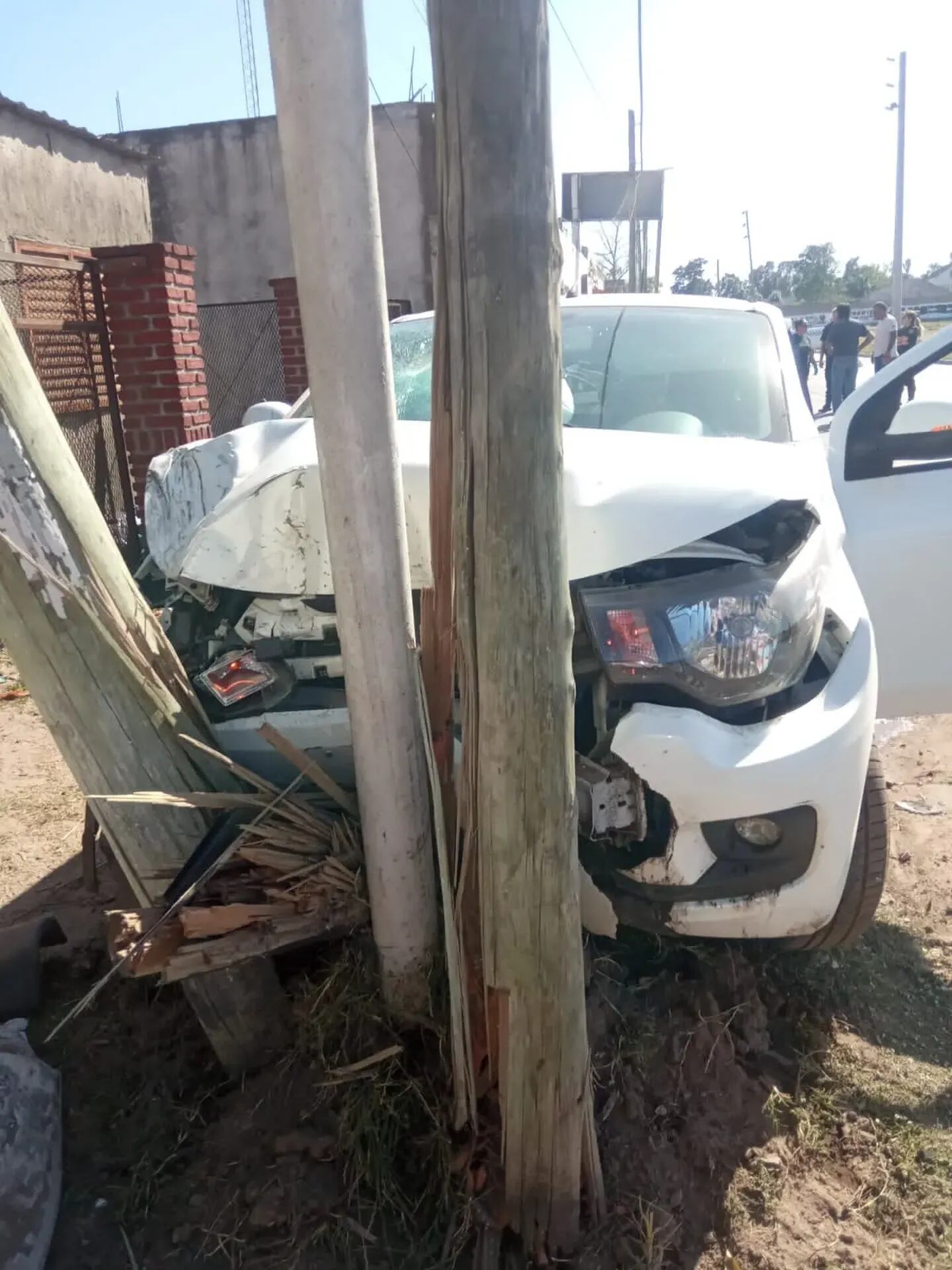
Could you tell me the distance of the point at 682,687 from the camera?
2191 mm

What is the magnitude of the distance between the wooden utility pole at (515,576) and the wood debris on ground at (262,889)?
1.33 ft

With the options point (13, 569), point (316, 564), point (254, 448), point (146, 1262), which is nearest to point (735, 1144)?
point (146, 1262)

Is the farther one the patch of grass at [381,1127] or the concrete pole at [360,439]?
the patch of grass at [381,1127]

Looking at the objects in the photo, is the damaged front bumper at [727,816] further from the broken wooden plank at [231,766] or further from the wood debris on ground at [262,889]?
the broken wooden plank at [231,766]

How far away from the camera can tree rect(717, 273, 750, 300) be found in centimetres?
6020

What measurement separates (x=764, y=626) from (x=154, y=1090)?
6.04 feet

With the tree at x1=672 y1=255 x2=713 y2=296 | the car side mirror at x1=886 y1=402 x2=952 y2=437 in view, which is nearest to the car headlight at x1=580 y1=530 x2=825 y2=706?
the car side mirror at x1=886 y1=402 x2=952 y2=437

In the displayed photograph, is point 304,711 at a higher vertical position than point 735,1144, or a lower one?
higher

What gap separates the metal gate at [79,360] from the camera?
630 centimetres

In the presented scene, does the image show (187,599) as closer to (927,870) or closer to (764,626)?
(764,626)

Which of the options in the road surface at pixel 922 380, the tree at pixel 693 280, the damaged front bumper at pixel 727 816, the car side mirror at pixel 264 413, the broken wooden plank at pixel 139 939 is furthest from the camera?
the tree at pixel 693 280

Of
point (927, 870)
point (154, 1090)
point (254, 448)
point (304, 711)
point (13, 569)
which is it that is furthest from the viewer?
point (927, 870)

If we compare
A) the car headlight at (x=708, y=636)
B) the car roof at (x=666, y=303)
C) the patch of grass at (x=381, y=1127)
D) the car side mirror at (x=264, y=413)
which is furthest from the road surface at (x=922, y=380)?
the patch of grass at (x=381, y=1127)

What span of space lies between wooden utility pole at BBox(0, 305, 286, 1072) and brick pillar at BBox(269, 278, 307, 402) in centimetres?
698
